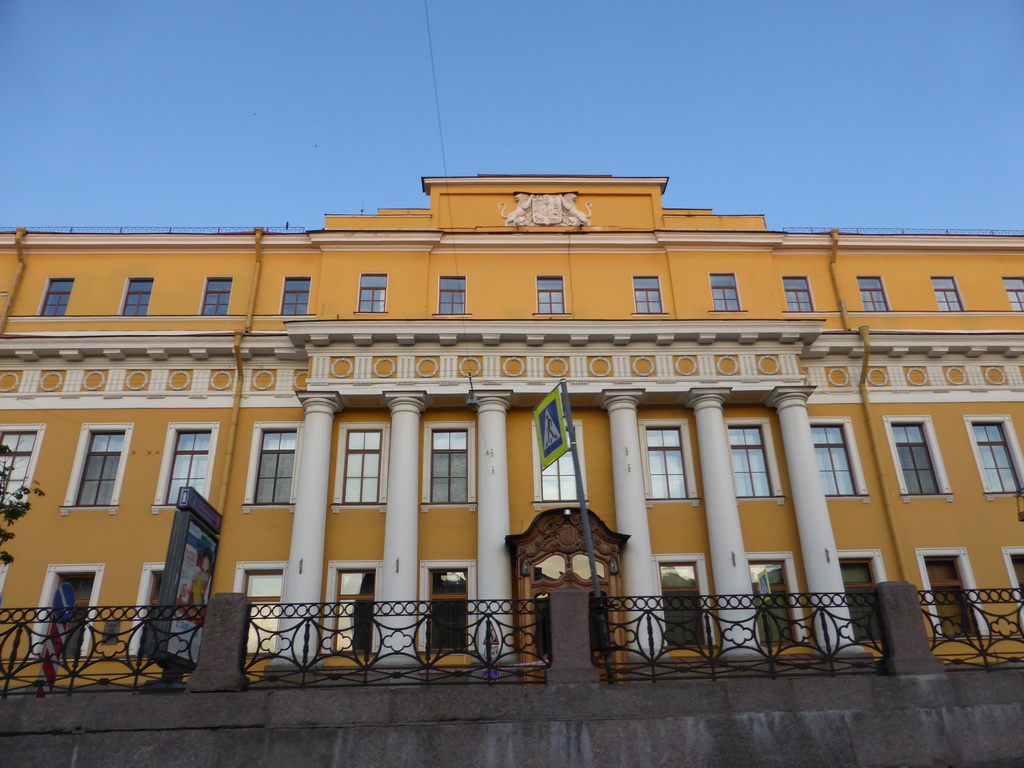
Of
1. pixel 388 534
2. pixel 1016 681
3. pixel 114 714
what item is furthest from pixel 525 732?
pixel 388 534

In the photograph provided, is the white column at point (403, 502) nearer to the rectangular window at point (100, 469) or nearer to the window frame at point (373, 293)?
the window frame at point (373, 293)

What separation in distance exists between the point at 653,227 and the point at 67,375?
1615 centimetres

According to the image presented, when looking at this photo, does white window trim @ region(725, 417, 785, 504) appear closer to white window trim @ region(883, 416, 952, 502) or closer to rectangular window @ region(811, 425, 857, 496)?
rectangular window @ region(811, 425, 857, 496)

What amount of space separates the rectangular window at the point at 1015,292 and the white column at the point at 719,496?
387 inches

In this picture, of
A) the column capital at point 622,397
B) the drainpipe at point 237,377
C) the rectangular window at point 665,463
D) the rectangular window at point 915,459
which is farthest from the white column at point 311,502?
the rectangular window at point 915,459

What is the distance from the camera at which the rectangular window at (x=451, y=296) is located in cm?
2017

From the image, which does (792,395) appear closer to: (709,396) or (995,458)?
(709,396)

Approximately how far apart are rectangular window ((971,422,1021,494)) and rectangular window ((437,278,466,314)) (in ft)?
45.5

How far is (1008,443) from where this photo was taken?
19781 mm

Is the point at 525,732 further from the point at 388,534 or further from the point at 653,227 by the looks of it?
the point at 653,227

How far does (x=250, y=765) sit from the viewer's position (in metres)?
7.77

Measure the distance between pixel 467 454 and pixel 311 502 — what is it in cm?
394

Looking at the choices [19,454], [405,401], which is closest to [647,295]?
[405,401]

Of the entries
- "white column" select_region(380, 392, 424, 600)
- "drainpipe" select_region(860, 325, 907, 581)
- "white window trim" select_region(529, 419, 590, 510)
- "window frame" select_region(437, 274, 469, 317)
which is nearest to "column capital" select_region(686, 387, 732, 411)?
"white window trim" select_region(529, 419, 590, 510)
